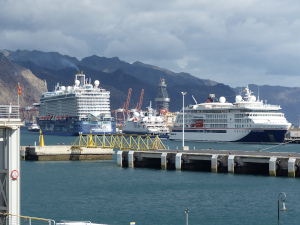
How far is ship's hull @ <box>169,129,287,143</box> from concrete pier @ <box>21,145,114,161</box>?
64.2 metres

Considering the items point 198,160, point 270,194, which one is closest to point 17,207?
point 270,194

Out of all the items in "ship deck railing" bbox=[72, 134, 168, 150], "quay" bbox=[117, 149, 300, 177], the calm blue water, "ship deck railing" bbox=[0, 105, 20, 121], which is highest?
"ship deck railing" bbox=[0, 105, 20, 121]

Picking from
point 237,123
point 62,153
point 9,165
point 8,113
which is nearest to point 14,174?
point 9,165

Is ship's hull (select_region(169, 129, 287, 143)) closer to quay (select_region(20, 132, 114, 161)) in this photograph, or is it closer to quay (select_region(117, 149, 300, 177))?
quay (select_region(20, 132, 114, 161))

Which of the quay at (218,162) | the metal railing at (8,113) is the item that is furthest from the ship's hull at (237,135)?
the metal railing at (8,113)

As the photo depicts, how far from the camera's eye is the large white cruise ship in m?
145

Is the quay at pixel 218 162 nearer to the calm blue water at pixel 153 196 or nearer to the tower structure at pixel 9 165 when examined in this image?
the calm blue water at pixel 153 196

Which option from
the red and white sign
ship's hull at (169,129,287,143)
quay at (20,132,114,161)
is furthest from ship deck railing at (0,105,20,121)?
ship's hull at (169,129,287,143)

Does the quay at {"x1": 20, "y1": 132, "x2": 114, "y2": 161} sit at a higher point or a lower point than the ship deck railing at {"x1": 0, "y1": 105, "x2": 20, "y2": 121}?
lower

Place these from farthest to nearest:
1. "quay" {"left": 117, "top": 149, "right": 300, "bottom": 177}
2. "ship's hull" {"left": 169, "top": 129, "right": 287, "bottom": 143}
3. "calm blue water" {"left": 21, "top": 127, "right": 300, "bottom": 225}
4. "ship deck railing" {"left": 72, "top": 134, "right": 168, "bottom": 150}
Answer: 1. "ship's hull" {"left": 169, "top": 129, "right": 287, "bottom": 143}
2. "ship deck railing" {"left": 72, "top": 134, "right": 168, "bottom": 150}
3. "quay" {"left": 117, "top": 149, "right": 300, "bottom": 177}
4. "calm blue water" {"left": 21, "top": 127, "right": 300, "bottom": 225}

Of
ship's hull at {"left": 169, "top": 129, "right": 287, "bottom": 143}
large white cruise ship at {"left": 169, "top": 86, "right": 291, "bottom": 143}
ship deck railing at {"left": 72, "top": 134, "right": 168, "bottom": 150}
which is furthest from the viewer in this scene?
large white cruise ship at {"left": 169, "top": 86, "right": 291, "bottom": 143}

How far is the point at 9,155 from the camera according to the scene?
2477 cm

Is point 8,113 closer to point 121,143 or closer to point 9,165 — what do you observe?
point 9,165

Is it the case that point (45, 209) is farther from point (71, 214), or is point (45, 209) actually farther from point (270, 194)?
point (270, 194)
